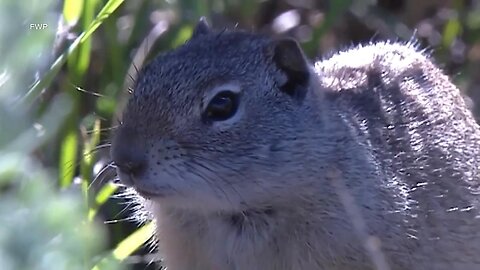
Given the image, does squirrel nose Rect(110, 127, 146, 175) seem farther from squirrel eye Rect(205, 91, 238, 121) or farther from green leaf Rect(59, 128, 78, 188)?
green leaf Rect(59, 128, 78, 188)

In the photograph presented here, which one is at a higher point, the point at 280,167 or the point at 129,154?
the point at 280,167

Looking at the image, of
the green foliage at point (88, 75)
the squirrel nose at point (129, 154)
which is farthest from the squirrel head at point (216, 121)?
the green foliage at point (88, 75)

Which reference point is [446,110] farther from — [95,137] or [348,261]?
[95,137]

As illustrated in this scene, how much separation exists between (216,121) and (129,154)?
24 centimetres

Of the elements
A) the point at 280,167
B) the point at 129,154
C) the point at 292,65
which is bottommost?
the point at 129,154

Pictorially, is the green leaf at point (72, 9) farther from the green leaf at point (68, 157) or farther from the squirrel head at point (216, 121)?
the green leaf at point (68, 157)

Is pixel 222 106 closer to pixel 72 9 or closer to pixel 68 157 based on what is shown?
pixel 72 9

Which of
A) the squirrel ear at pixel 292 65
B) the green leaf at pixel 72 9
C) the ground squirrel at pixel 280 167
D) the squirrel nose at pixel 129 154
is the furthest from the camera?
the green leaf at pixel 72 9

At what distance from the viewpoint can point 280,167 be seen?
2.25 m

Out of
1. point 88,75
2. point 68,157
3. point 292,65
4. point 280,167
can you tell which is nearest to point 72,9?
point 68,157

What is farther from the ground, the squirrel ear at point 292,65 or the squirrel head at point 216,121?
the squirrel ear at point 292,65

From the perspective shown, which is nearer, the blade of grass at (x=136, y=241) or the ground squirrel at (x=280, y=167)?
the ground squirrel at (x=280, y=167)

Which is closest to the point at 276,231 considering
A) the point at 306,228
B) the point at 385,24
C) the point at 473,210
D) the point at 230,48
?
the point at 306,228

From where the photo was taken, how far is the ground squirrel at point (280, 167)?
7.02 ft
